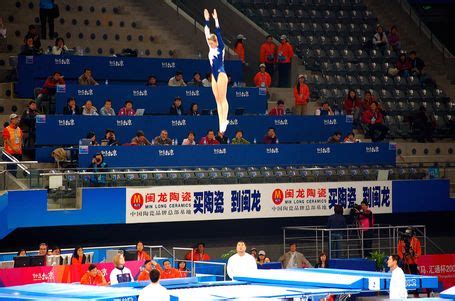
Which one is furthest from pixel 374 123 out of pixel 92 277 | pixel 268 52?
pixel 92 277

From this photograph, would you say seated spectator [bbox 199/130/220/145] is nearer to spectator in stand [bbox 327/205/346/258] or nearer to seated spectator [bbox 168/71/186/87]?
seated spectator [bbox 168/71/186/87]

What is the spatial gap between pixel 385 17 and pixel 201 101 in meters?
9.38

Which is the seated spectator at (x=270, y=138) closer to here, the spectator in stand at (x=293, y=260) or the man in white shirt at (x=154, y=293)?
the spectator in stand at (x=293, y=260)

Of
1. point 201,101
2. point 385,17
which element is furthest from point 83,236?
point 385,17

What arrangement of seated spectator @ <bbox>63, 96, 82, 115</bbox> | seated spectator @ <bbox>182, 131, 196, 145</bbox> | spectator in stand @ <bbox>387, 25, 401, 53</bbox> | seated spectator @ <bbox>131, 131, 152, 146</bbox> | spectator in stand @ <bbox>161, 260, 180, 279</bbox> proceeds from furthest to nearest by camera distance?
spectator in stand @ <bbox>387, 25, 401, 53</bbox>
seated spectator @ <bbox>182, 131, 196, 145</bbox>
seated spectator @ <bbox>63, 96, 82, 115</bbox>
seated spectator @ <bbox>131, 131, 152, 146</bbox>
spectator in stand @ <bbox>161, 260, 180, 279</bbox>

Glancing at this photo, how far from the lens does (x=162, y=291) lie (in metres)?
15.6

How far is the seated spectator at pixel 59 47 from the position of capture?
2725cm

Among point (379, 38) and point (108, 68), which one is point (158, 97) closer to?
point (108, 68)

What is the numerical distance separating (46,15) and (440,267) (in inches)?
462

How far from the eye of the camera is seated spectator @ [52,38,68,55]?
2725cm

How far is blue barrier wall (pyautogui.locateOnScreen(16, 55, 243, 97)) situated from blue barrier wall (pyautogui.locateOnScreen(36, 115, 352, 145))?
219 cm

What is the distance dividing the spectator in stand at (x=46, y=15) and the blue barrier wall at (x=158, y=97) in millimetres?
3288

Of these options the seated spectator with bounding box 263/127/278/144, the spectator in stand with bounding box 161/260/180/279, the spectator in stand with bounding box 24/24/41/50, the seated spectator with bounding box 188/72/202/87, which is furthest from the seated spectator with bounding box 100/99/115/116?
the spectator in stand with bounding box 161/260/180/279

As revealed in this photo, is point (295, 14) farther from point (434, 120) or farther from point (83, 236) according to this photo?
point (83, 236)
